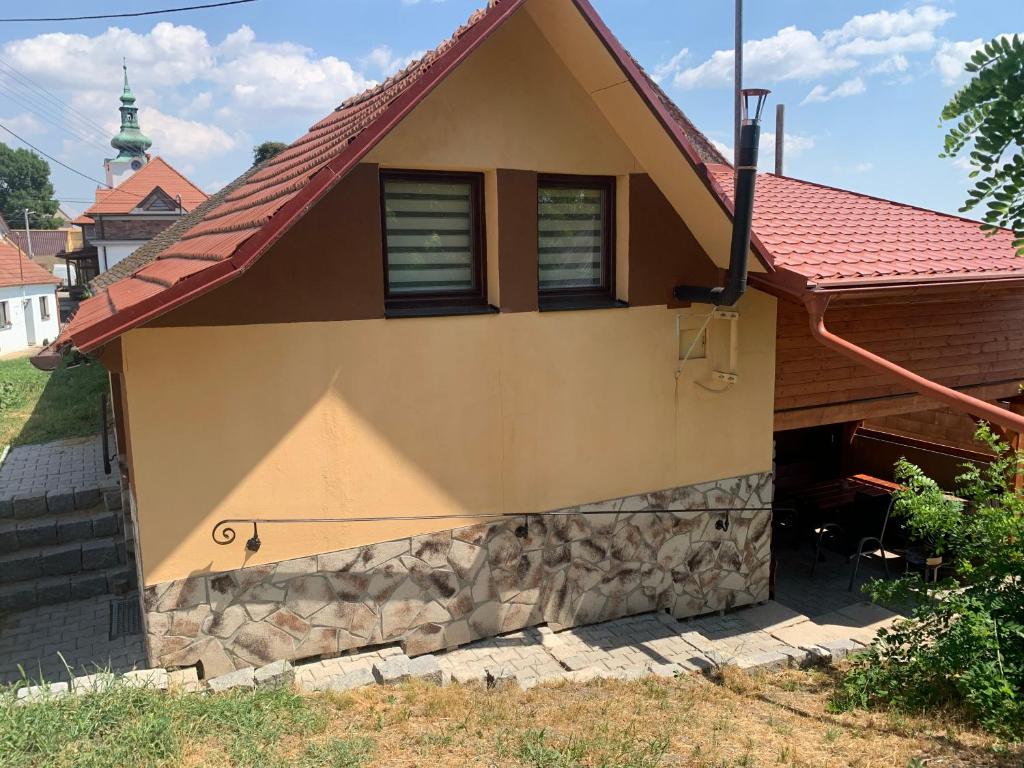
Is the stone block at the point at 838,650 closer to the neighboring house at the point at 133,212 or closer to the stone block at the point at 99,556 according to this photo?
the stone block at the point at 99,556

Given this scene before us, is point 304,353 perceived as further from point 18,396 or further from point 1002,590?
point 18,396

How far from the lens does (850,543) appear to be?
37.1 ft

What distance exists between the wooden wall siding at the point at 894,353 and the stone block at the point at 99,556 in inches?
306

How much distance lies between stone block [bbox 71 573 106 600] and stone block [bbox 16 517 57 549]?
786mm

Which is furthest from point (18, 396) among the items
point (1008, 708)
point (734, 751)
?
point (1008, 708)

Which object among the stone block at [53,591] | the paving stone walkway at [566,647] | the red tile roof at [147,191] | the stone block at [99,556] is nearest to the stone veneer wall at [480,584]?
the paving stone walkway at [566,647]

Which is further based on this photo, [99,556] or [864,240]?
[864,240]

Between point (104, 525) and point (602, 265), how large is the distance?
6.57 metres

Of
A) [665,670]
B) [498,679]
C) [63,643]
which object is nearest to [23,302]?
[63,643]

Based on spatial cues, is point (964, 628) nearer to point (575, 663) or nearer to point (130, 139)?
point (575, 663)

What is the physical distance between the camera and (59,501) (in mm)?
9156

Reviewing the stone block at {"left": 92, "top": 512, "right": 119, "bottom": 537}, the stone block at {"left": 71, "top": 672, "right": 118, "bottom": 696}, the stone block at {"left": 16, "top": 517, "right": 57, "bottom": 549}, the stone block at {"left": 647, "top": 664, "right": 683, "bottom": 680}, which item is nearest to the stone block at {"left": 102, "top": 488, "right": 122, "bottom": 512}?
the stone block at {"left": 92, "top": 512, "right": 119, "bottom": 537}

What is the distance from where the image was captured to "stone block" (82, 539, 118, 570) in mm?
8344

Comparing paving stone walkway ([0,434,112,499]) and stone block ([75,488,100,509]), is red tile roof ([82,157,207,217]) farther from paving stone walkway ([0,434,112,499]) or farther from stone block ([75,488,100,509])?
stone block ([75,488,100,509])
